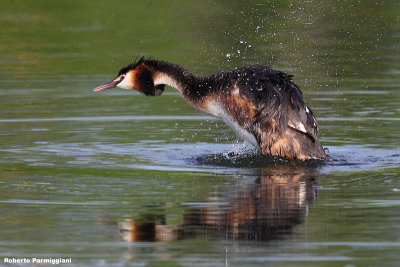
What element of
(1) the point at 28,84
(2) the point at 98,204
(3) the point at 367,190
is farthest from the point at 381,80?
(2) the point at 98,204

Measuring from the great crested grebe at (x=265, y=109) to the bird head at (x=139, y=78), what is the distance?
71 centimetres

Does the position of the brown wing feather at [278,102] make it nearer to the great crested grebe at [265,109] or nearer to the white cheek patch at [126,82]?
the great crested grebe at [265,109]

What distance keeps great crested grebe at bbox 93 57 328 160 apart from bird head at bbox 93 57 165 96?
71 centimetres

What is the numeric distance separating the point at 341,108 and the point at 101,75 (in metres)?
4.21

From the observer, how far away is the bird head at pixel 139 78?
33.4ft

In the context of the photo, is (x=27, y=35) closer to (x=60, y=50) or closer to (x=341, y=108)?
(x=60, y=50)

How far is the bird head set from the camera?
33.4 ft

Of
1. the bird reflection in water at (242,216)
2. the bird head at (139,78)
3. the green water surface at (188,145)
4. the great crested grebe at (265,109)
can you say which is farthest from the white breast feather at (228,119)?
the bird reflection in water at (242,216)

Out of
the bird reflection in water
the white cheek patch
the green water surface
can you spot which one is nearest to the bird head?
the white cheek patch

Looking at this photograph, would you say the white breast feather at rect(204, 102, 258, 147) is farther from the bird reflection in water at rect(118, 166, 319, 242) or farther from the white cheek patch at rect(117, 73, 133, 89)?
the bird reflection in water at rect(118, 166, 319, 242)

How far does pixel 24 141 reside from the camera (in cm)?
1036

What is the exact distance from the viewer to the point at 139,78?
10.2 meters

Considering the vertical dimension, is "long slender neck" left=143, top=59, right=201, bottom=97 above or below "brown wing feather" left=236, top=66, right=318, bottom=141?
above

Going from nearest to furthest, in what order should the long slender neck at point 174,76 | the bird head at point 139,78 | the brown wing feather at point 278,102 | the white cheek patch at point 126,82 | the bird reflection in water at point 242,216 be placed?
the bird reflection in water at point 242,216 < the brown wing feather at point 278,102 < the long slender neck at point 174,76 < the bird head at point 139,78 < the white cheek patch at point 126,82
